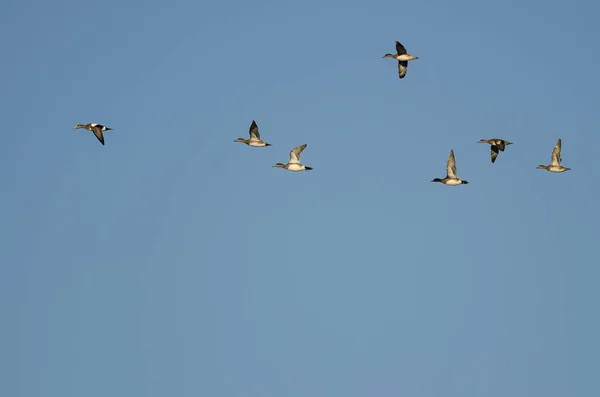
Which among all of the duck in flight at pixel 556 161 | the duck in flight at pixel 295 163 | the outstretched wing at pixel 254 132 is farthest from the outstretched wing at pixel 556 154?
the outstretched wing at pixel 254 132

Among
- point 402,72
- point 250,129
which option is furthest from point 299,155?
point 402,72

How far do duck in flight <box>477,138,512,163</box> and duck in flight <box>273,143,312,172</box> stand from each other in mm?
15038

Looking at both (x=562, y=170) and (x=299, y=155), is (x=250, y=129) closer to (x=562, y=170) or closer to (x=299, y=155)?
(x=299, y=155)

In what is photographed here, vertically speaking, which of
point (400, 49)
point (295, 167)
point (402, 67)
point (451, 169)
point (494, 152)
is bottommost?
point (295, 167)

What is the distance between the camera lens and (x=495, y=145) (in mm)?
110312

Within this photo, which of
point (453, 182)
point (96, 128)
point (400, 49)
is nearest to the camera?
point (96, 128)

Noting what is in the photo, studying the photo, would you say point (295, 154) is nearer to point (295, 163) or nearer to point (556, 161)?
point (295, 163)

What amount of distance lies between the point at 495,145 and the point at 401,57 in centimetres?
1077

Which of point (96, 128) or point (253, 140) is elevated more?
point (253, 140)

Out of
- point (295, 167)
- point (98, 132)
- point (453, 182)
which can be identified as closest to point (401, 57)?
point (453, 182)

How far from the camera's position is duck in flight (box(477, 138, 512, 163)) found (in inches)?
4309

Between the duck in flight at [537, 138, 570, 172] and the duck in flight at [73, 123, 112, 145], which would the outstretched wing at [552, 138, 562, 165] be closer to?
the duck in flight at [537, 138, 570, 172]

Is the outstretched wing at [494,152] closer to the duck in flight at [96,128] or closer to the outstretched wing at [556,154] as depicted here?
the outstretched wing at [556,154]

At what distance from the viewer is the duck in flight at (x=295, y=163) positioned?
10831 centimetres
